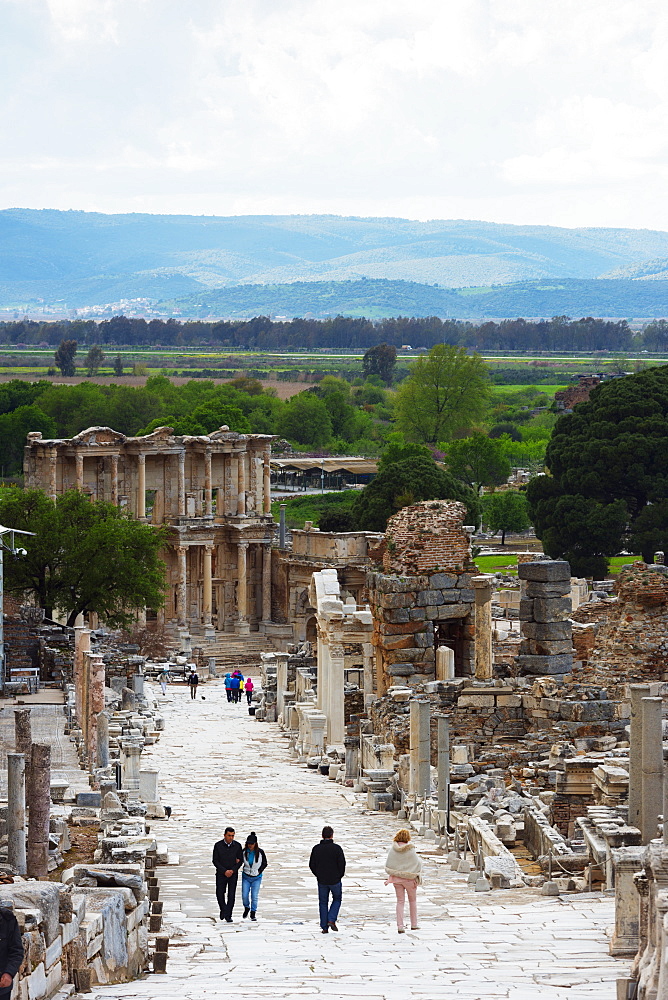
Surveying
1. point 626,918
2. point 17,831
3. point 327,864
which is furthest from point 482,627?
point 626,918

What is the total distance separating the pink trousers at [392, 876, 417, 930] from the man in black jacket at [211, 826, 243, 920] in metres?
1.67

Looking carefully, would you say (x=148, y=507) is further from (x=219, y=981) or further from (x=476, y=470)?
(x=219, y=981)

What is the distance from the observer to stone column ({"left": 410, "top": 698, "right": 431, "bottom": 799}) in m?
23.3

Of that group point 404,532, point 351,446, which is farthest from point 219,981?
point 351,446

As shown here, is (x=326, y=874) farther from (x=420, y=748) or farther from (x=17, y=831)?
(x=420, y=748)

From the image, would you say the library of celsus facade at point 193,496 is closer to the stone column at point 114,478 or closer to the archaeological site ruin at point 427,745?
the stone column at point 114,478

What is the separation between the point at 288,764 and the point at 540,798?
1030 cm

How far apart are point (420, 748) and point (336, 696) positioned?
939 centimetres

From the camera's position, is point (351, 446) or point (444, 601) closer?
point (444, 601)

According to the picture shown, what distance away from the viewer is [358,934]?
14695mm

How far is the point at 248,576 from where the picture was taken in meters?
72.0

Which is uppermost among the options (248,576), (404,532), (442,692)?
(404,532)

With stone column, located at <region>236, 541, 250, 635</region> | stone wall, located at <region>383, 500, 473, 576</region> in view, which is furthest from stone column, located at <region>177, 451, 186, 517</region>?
stone wall, located at <region>383, 500, 473, 576</region>

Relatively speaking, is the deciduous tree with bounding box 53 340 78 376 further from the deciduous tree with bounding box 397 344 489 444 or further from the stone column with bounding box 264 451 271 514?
the stone column with bounding box 264 451 271 514
